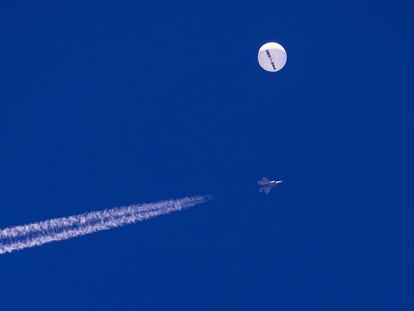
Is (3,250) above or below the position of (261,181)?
below

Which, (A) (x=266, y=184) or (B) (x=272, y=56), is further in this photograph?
(A) (x=266, y=184)

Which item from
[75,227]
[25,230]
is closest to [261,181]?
[75,227]

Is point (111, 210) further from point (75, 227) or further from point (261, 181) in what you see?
point (261, 181)

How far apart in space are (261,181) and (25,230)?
2958 centimetres

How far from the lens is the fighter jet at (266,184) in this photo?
90750 mm

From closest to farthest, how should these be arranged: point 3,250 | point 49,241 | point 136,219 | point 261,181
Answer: point 3,250, point 49,241, point 136,219, point 261,181

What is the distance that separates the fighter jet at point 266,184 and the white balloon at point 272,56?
14.5 m

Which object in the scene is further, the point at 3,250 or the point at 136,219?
the point at 136,219

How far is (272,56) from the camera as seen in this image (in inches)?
3238

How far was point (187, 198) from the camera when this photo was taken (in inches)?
3403

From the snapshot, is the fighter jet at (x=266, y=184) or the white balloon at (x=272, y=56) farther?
the fighter jet at (x=266, y=184)

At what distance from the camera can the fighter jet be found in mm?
90750

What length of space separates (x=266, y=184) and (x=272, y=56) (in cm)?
1696

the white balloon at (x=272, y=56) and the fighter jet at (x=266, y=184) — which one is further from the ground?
the white balloon at (x=272, y=56)
